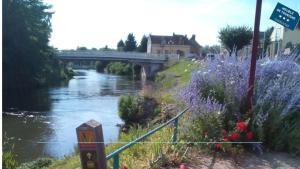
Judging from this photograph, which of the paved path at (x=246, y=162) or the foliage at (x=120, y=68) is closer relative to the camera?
the paved path at (x=246, y=162)

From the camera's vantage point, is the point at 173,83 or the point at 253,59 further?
the point at 173,83

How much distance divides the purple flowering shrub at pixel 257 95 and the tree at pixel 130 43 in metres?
97.1

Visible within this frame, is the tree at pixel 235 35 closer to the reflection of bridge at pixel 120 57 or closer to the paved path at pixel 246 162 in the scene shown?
the reflection of bridge at pixel 120 57

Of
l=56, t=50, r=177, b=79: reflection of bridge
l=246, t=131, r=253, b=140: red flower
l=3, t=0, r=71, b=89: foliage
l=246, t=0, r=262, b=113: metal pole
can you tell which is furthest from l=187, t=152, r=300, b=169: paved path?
l=56, t=50, r=177, b=79: reflection of bridge

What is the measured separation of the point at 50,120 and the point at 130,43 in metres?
80.0

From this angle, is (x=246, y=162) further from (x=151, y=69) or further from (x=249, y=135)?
(x=151, y=69)

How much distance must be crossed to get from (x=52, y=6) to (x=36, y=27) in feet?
16.9

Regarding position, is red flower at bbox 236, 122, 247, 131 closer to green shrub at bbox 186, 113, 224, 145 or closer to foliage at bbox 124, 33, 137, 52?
green shrub at bbox 186, 113, 224, 145

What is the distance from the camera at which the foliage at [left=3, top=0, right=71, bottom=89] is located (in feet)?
145

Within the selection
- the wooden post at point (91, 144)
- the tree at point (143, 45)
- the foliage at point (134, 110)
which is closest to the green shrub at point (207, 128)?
the wooden post at point (91, 144)

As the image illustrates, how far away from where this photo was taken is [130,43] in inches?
4129

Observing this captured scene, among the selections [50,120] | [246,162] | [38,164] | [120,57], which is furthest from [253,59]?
[120,57]

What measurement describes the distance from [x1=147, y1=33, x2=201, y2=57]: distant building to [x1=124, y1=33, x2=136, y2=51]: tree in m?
4.97

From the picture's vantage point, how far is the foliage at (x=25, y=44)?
1740 inches
